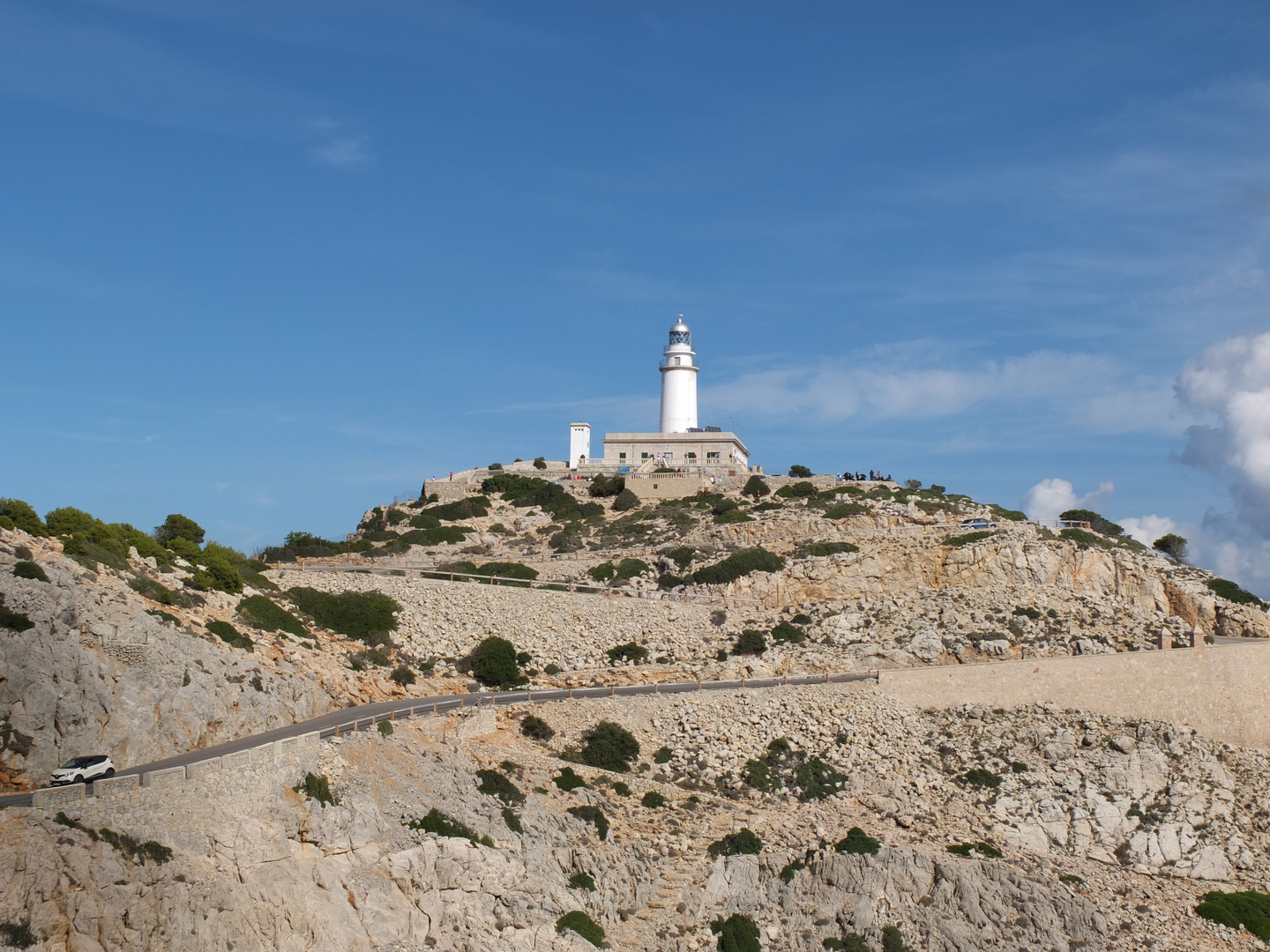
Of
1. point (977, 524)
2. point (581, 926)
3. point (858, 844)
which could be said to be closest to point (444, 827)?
point (581, 926)

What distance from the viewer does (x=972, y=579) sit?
1998 inches

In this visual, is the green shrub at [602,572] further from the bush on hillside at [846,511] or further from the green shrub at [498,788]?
the green shrub at [498,788]

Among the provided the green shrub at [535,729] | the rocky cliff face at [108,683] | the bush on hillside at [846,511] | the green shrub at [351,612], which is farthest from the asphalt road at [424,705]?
the bush on hillside at [846,511]

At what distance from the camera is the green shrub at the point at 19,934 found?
1930 cm

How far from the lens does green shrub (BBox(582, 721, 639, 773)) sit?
35125 mm

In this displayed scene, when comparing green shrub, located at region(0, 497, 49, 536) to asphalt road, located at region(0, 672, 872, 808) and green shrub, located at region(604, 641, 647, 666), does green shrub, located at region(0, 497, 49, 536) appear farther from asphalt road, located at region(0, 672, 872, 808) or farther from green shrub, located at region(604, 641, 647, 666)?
green shrub, located at region(604, 641, 647, 666)

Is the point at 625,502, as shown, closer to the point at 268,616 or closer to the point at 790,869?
the point at 268,616

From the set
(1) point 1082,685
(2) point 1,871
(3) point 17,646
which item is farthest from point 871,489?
(2) point 1,871

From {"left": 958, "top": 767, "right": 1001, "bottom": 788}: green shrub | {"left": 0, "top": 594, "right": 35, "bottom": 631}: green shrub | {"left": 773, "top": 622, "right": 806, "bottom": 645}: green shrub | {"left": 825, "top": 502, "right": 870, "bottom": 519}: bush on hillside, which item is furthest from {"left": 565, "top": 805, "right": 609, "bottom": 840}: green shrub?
{"left": 825, "top": 502, "right": 870, "bottom": 519}: bush on hillside

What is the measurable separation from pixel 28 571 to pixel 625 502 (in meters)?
43.2

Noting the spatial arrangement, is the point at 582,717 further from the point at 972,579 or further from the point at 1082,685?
the point at 972,579

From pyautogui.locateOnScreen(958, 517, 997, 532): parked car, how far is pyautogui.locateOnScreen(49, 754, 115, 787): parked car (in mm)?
38729

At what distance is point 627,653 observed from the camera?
148ft

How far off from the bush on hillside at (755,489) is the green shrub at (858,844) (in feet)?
123
